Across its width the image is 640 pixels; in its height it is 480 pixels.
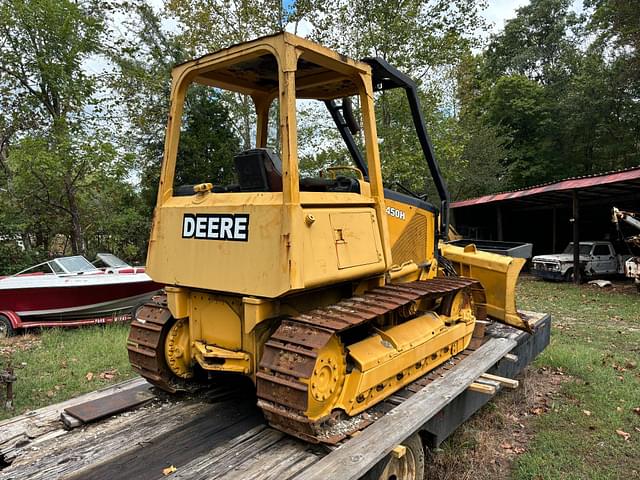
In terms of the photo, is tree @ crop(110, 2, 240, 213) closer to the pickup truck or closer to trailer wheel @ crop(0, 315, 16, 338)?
trailer wheel @ crop(0, 315, 16, 338)

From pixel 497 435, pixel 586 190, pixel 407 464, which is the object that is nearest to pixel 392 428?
pixel 407 464

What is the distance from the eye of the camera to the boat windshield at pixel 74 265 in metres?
9.80

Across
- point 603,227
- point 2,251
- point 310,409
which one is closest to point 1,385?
point 310,409

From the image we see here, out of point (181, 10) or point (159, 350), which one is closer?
point (159, 350)

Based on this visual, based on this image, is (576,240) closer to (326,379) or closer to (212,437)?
(326,379)

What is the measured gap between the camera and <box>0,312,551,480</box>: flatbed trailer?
2.85 metres

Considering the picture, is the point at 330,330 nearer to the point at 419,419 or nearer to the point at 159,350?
the point at 419,419

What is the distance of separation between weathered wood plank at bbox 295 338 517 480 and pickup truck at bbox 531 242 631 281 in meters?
14.5

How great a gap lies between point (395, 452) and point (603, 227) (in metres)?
23.0

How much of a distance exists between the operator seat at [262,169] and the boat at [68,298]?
21.9 ft

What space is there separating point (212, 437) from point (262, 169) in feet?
6.49

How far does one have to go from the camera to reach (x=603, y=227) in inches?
866

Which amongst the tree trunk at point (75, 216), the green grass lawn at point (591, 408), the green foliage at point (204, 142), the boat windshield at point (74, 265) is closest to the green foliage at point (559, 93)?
the green foliage at point (204, 142)

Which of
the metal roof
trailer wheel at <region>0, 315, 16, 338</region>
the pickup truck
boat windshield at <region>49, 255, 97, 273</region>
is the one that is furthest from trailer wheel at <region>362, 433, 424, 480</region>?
the pickup truck
